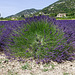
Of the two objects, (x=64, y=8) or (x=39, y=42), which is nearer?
(x=39, y=42)

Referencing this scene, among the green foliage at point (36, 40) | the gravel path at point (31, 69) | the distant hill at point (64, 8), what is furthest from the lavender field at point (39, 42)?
the distant hill at point (64, 8)

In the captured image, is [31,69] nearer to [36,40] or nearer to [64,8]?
[36,40]

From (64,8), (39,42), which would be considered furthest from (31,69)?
(64,8)

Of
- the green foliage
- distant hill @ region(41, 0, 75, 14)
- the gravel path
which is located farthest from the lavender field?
distant hill @ region(41, 0, 75, 14)

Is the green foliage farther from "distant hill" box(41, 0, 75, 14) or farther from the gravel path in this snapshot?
"distant hill" box(41, 0, 75, 14)

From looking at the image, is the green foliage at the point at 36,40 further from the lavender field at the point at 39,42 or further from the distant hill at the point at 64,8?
the distant hill at the point at 64,8

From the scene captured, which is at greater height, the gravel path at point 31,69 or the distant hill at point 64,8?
the distant hill at point 64,8

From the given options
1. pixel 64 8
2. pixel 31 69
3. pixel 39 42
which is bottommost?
pixel 31 69

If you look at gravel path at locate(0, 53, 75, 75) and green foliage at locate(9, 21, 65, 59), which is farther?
green foliage at locate(9, 21, 65, 59)

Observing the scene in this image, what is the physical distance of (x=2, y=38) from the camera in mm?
4012

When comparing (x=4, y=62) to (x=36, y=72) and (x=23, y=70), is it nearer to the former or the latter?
(x=23, y=70)

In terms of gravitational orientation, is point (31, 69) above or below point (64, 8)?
below

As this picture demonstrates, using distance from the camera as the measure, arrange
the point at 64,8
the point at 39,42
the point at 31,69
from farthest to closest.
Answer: the point at 64,8, the point at 39,42, the point at 31,69

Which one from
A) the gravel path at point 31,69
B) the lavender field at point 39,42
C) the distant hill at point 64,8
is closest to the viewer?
the gravel path at point 31,69
